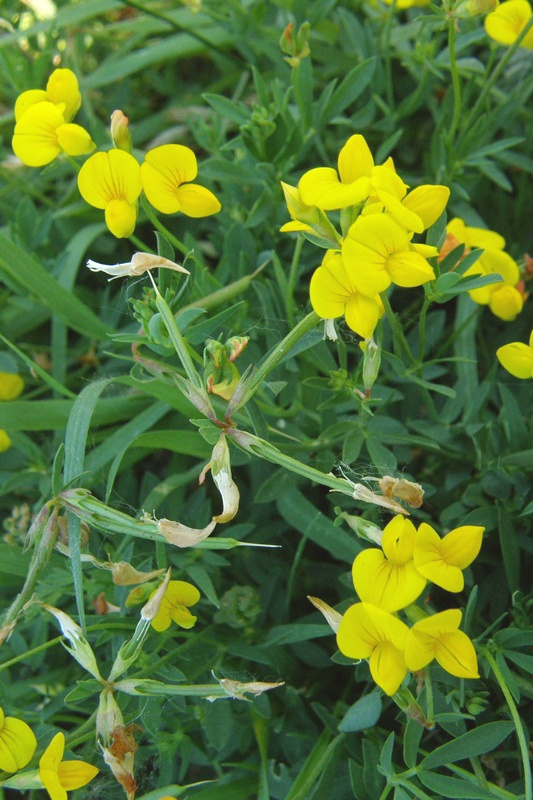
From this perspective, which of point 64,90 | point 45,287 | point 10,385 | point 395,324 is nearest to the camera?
point 395,324

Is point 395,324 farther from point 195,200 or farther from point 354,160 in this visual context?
point 195,200

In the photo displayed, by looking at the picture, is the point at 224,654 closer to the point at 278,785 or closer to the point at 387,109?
the point at 278,785

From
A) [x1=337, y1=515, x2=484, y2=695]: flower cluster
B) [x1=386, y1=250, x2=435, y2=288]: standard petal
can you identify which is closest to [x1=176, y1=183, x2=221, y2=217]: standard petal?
[x1=386, y1=250, x2=435, y2=288]: standard petal

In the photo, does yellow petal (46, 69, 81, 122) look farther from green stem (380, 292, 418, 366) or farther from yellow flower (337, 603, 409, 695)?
yellow flower (337, 603, 409, 695)

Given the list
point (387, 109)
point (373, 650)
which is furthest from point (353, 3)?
point (373, 650)

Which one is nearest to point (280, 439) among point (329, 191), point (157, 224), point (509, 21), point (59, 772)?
point (157, 224)

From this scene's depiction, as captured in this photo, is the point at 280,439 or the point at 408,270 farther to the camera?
the point at 280,439
